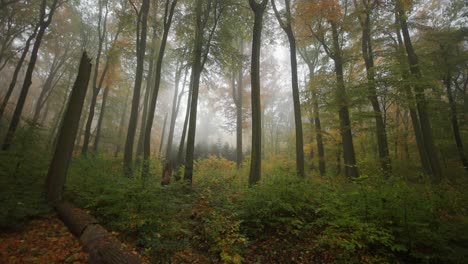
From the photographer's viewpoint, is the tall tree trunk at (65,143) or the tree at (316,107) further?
the tree at (316,107)

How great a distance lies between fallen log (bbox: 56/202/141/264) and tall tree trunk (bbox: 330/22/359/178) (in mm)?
9777

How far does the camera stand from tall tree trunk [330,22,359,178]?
1030 cm

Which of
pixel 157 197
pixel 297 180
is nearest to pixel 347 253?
pixel 297 180

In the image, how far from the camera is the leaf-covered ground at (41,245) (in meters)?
4.17

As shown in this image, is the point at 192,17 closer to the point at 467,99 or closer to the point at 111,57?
the point at 111,57

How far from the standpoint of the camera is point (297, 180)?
20.7 ft

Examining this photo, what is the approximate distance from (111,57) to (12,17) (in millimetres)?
7921

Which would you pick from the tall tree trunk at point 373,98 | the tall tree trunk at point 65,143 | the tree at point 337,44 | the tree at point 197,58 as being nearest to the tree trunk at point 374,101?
the tall tree trunk at point 373,98

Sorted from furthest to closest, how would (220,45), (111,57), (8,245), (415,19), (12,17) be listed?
(12,17)
(111,57)
(415,19)
(220,45)
(8,245)

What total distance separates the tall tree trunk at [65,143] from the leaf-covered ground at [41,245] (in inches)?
45.3

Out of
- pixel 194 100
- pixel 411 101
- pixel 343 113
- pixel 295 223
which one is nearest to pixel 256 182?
pixel 295 223

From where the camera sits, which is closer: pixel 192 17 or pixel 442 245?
pixel 442 245

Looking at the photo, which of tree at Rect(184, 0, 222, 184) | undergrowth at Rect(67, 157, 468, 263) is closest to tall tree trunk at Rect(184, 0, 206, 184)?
tree at Rect(184, 0, 222, 184)

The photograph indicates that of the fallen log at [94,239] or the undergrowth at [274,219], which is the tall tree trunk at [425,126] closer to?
the undergrowth at [274,219]
